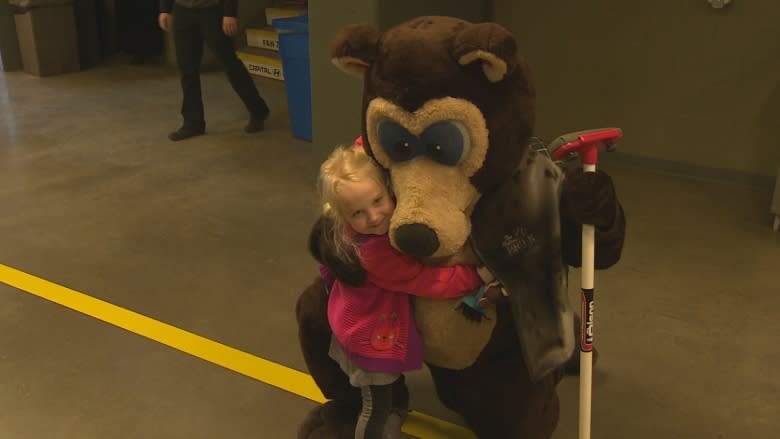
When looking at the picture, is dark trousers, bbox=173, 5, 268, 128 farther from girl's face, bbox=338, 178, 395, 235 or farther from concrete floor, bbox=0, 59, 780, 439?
girl's face, bbox=338, 178, 395, 235

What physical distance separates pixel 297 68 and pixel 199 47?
2.23 ft

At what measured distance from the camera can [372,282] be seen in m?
1.78

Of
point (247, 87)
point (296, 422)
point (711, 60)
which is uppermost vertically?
point (711, 60)

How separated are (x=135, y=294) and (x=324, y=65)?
1.64 metres

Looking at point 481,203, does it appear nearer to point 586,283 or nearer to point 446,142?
point 446,142

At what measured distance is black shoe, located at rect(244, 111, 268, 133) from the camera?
496 centimetres

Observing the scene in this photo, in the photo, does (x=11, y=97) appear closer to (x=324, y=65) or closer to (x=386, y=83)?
(x=324, y=65)

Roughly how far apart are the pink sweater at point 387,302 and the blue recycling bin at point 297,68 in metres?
2.95

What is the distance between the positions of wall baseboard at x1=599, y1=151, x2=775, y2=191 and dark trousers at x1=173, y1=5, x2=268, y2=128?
2.25 metres

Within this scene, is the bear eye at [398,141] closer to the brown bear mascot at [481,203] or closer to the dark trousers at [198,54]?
the brown bear mascot at [481,203]

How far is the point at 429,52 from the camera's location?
162 centimetres

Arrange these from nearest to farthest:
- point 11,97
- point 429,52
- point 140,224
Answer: point 429,52
point 140,224
point 11,97

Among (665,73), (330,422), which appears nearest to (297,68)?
(665,73)

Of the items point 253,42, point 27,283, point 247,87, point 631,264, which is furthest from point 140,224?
point 253,42
